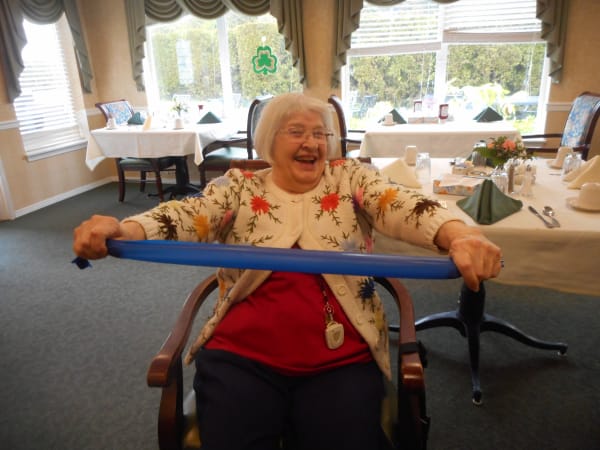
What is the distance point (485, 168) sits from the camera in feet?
6.82

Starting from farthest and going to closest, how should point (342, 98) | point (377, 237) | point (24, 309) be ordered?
point (342, 98) < point (24, 309) < point (377, 237)

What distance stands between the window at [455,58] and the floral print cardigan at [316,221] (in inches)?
135

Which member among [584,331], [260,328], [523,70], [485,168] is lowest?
[584,331]

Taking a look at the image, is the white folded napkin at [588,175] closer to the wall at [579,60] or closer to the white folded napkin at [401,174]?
the white folded napkin at [401,174]

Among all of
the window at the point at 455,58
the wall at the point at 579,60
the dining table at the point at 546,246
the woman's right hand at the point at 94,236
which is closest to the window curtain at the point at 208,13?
the window at the point at 455,58

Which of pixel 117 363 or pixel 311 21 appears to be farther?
pixel 311 21

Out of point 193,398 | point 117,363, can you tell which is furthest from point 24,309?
point 193,398

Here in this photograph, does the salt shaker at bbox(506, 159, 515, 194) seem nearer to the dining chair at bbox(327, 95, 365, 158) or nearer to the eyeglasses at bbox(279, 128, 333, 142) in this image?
the eyeglasses at bbox(279, 128, 333, 142)

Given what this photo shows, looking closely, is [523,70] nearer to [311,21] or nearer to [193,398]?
[311,21]

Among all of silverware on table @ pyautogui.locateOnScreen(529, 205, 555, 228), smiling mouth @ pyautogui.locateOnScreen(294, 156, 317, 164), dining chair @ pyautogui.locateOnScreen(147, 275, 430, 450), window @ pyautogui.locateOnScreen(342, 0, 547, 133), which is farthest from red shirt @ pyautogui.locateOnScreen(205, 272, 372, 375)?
window @ pyautogui.locateOnScreen(342, 0, 547, 133)

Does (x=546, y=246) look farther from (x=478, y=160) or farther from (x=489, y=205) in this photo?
(x=478, y=160)

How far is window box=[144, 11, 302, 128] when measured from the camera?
4812mm

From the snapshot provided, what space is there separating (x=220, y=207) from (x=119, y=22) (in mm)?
4657

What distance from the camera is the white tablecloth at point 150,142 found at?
4.09 m
